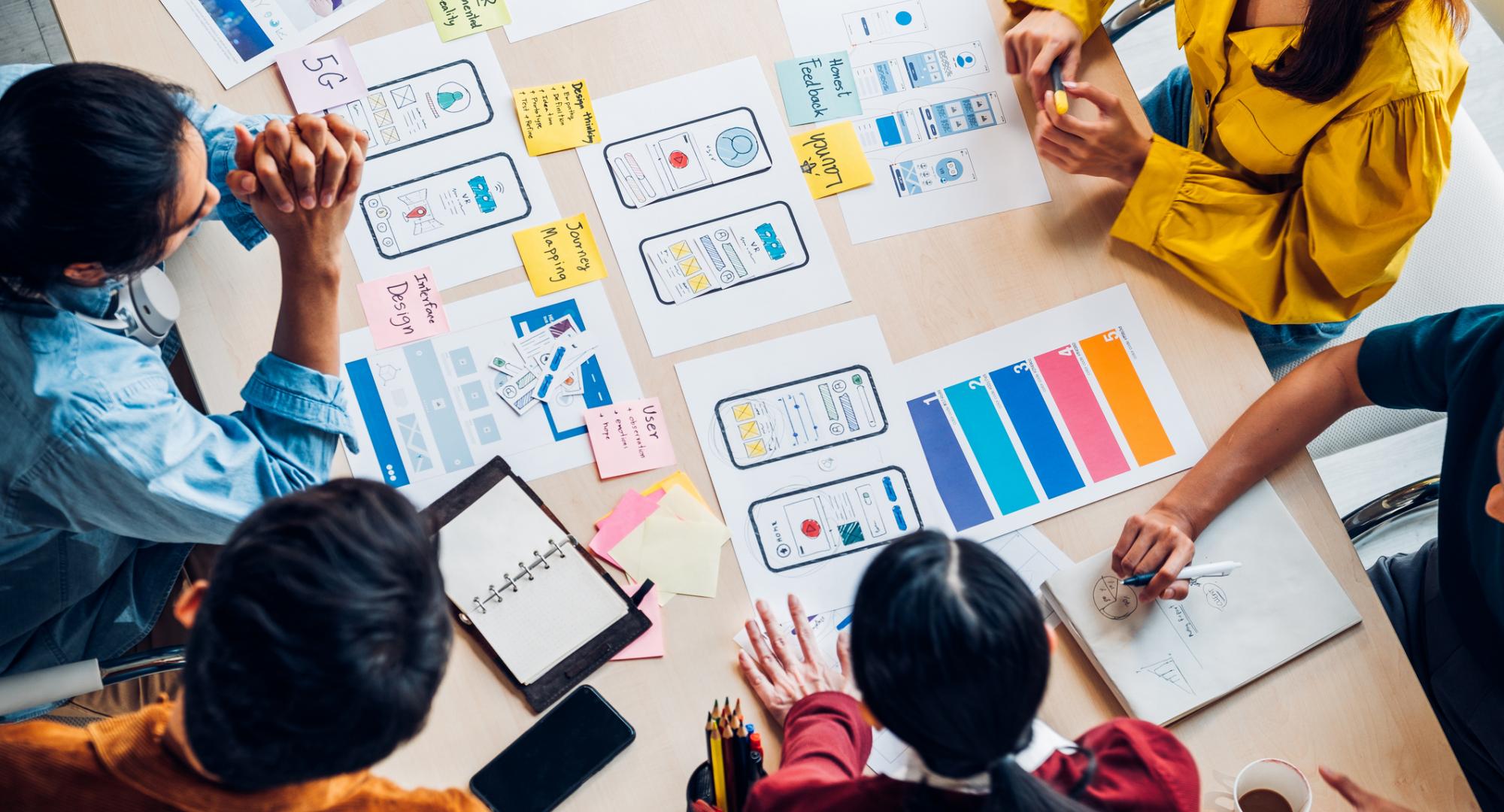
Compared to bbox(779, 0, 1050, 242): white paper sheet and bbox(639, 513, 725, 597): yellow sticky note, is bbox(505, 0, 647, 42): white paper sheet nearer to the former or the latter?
bbox(779, 0, 1050, 242): white paper sheet

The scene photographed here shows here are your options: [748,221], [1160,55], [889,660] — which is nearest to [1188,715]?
[889,660]

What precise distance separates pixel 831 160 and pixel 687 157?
0.18m

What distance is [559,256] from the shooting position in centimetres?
124

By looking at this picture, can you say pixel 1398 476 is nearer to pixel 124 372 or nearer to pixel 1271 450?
pixel 1271 450

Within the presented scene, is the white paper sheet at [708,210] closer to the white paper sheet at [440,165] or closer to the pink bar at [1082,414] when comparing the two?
the white paper sheet at [440,165]

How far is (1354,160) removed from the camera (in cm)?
114

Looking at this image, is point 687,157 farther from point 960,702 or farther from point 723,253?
point 960,702

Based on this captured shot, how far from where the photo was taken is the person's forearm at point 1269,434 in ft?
3.83

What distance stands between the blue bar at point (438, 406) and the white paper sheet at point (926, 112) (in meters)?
0.52

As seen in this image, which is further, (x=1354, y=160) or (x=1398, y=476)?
(x=1398, y=476)

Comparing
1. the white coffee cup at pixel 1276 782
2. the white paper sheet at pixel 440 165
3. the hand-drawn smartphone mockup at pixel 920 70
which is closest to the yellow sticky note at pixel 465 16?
the white paper sheet at pixel 440 165

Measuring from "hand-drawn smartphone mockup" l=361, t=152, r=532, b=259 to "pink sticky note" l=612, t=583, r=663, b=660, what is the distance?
0.48 metres

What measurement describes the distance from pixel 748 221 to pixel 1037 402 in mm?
409

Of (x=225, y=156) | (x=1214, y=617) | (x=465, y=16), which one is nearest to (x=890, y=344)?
(x=1214, y=617)
